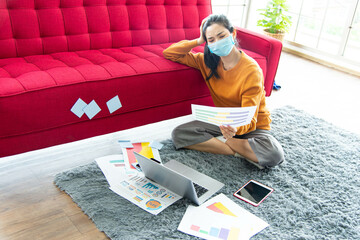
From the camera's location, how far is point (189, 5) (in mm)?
2727

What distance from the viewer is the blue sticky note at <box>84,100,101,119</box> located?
6.08 feet

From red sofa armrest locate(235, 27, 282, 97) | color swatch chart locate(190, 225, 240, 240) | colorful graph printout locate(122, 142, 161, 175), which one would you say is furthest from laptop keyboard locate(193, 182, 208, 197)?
red sofa armrest locate(235, 27, 282, 97)

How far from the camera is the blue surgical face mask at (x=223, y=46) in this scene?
189 cm

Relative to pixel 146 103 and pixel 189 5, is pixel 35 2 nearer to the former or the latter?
pixel 146 103

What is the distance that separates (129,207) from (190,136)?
64cm

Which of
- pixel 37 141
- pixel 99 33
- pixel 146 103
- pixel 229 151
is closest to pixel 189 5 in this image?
pixel 99 33

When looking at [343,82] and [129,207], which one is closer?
[129,207]

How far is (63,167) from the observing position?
1.94 m

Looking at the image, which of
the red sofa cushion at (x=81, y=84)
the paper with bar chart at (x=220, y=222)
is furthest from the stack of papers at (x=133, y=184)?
the red sofa cushion at (x=81, y=84)

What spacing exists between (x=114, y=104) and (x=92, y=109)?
128mm

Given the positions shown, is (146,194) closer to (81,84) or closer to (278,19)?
(81,84)

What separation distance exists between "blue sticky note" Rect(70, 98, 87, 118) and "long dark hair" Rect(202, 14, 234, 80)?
759mm

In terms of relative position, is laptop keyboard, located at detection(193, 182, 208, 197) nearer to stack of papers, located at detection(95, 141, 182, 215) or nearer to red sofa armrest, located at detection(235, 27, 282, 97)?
stack of papers, located at detection(95, 141, 182, 215)

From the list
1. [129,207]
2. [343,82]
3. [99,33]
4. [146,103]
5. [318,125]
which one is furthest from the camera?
[343,82]
